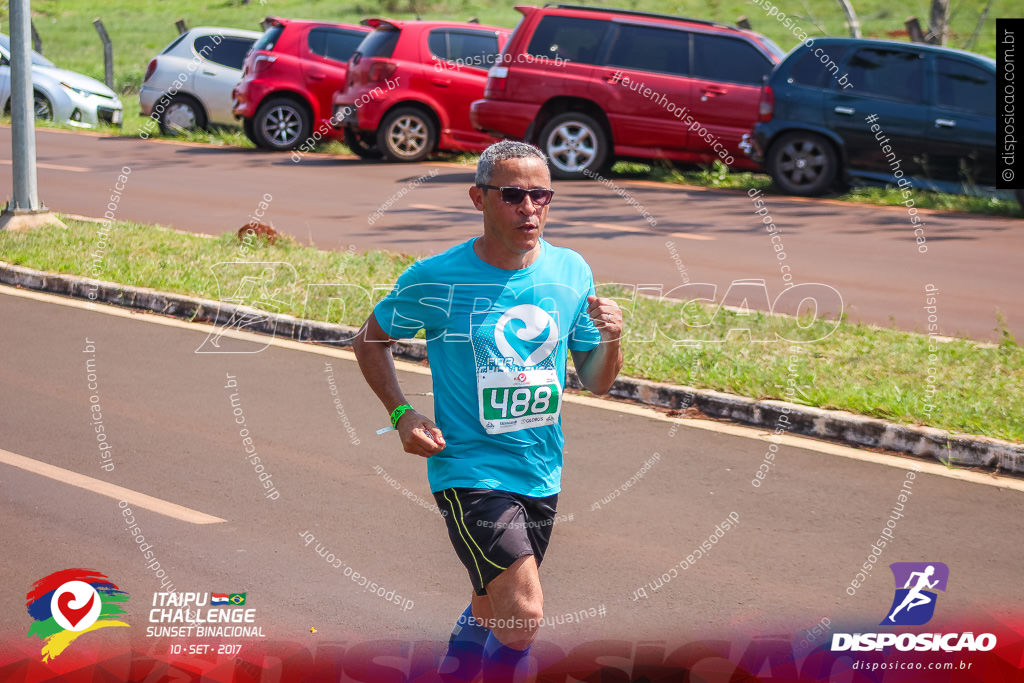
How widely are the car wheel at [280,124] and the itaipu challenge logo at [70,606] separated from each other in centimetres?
1538

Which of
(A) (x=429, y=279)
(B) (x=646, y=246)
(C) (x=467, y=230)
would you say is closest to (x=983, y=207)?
(B) (x=646, y=246)

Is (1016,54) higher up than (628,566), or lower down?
higher up

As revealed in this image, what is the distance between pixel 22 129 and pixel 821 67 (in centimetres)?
912

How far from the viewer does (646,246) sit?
40.6 ft

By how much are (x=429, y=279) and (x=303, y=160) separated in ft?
51.1

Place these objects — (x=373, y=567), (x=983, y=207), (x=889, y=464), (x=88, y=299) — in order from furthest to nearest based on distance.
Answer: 1. (x=983, y=207)
2. (x=88, y=299)
3. (x=889, y=464)
4. (x=373, y=567)

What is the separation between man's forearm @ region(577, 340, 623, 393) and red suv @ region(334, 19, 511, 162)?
14199 mm

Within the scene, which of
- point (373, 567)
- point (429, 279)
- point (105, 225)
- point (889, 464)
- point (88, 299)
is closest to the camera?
point (429, 279)

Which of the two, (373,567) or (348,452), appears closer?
(373,567)

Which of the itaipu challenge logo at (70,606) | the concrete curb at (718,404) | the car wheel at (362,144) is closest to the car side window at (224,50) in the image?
the car wheel at (362,144)

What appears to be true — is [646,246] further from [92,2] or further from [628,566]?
[92,2]

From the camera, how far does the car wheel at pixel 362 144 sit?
61.3ft

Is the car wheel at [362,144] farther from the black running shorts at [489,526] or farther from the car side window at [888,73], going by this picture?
the black running shorts at [489,526]

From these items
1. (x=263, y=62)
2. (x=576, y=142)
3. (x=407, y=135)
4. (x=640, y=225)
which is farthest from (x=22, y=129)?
(x=263, y=62)
